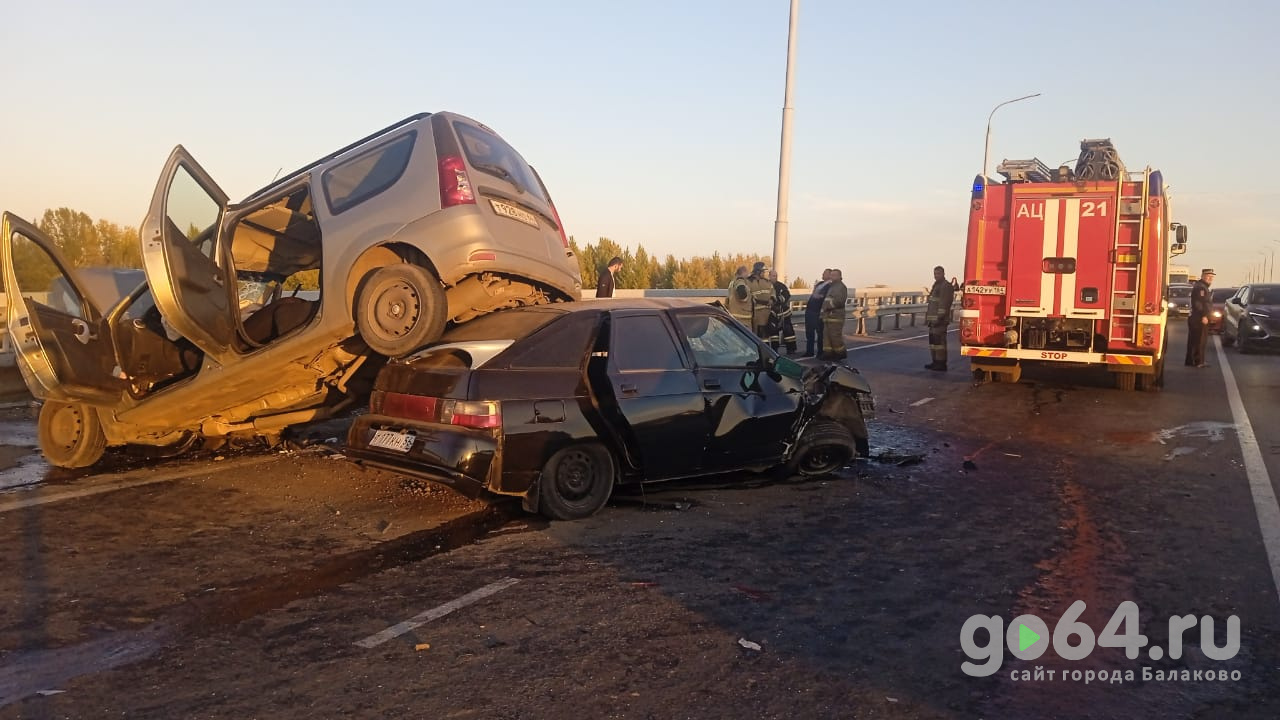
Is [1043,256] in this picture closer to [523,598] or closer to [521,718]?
[523,598]

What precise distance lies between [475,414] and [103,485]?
3066mm

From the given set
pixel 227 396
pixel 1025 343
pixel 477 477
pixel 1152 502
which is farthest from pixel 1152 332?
pixel 227 396

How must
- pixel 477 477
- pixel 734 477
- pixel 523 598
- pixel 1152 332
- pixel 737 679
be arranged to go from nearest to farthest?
pixel 737 679, pixel 523 598, pixel 477 477, pixel 734 477, pixel 1152 332

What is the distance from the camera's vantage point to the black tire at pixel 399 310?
6859 mm

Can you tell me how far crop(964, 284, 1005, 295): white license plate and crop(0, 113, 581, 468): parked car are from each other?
25.9 feet

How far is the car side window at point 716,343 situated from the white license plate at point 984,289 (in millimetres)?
7608

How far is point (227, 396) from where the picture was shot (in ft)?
23.6

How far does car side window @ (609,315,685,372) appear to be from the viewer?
6.47 metres

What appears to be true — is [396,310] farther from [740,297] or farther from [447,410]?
[740,297]

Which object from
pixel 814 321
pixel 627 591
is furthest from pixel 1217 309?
pixel 627 591

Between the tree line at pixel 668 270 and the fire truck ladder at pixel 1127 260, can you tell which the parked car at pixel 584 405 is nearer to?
the fire truck ladder at pixel 1127 260

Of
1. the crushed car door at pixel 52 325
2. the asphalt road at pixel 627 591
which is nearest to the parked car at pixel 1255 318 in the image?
the asphalt road at pixel 627 591

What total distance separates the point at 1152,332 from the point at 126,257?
24753mm

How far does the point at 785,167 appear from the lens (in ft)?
60.6
